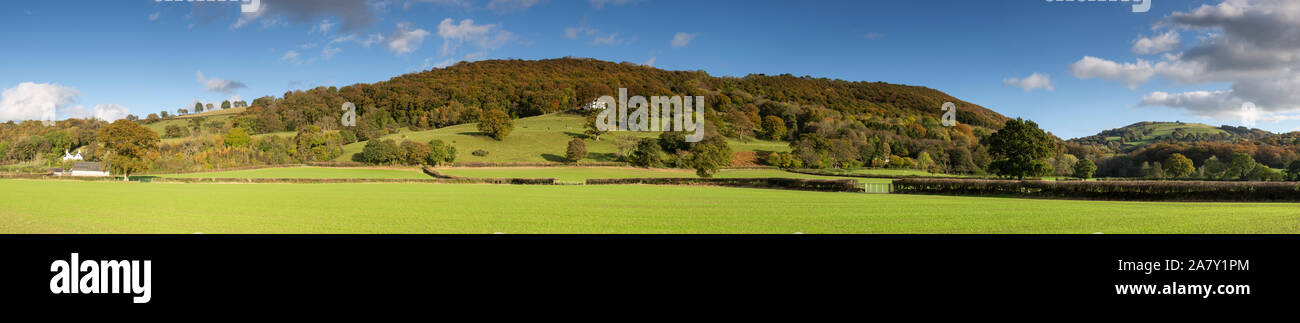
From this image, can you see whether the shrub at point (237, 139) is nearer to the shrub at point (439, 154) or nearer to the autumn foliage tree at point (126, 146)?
the autumn foliage tree at point (126, 146)

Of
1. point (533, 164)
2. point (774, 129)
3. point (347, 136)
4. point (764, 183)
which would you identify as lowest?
point (764, 183)

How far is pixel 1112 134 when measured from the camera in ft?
644

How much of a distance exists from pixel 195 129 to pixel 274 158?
150 ft

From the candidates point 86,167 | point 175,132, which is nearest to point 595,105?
point 175,132

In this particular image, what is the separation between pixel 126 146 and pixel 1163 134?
238m

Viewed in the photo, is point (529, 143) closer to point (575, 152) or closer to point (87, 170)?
point (575, 152)

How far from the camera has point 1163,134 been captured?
572 feet

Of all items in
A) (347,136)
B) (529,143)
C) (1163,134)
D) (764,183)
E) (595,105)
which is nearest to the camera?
(764,183)

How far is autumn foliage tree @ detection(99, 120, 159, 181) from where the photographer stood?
212 ft

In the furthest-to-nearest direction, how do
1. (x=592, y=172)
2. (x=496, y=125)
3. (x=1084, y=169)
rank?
(x=496, y=125) → (x=1084, y=169) → (x=592, y=172)

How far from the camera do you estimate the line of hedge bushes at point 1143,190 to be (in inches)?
1102

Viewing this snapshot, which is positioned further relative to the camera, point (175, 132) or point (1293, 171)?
point (175, 132)
